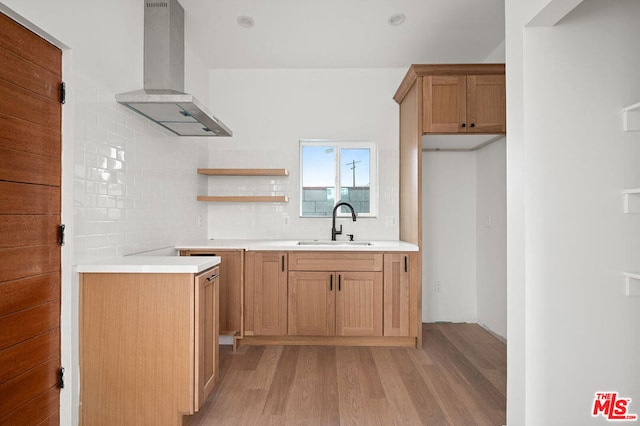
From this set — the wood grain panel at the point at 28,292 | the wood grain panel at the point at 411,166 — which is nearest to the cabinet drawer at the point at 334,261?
the wood grain panel at the point at 411,166

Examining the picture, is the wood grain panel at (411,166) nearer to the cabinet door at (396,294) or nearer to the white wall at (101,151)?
the cabinet door at (396,294)

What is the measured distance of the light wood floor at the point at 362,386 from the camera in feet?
6.58

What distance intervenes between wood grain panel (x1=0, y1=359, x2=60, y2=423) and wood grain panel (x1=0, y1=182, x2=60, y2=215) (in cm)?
72

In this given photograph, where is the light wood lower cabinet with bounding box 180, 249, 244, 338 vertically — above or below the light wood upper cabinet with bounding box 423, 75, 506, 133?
below

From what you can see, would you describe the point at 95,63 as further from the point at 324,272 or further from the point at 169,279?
the point at 324,272

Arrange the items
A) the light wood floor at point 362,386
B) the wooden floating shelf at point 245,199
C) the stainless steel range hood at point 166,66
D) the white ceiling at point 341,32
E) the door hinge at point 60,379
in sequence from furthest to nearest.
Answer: the wooden floating shelf at point 245,199 → the white ceiling at point 341,32 → the stainless steel range hood at point 166,66 → the light wood floor at point 362,386 → the door hinge at point 60,379

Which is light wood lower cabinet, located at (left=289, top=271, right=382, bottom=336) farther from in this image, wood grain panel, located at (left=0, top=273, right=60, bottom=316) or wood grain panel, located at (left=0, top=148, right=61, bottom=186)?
wood grain panel, located at (left=0, top=148, right=61, bottom=186)

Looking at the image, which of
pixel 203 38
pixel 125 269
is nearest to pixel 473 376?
pixel 125 269

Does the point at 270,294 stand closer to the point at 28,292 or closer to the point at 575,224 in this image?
the point at 28,292

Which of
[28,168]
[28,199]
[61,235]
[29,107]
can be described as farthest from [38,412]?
[29,107]

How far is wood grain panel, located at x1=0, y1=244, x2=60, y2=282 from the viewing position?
57.2 inches

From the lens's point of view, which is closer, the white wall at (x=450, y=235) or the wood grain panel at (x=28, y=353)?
the wood grain panel at (x=28, y=353)

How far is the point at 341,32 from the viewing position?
3051 millimetres

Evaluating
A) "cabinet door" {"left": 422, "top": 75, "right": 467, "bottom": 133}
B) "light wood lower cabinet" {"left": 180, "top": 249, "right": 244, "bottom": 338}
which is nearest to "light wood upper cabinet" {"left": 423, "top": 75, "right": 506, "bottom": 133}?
"cabinet door" {"left": 422, "top": 75, "right": 467, "bottom": 133}
